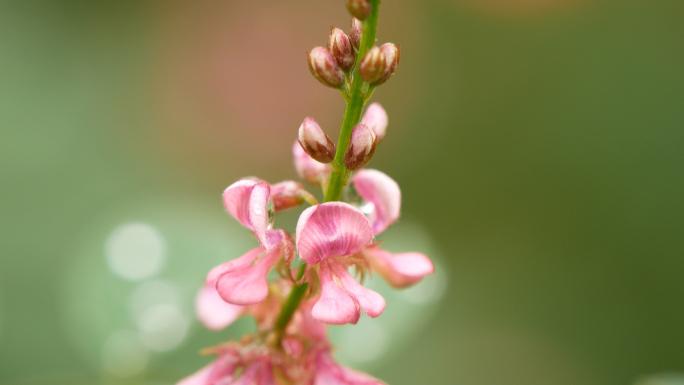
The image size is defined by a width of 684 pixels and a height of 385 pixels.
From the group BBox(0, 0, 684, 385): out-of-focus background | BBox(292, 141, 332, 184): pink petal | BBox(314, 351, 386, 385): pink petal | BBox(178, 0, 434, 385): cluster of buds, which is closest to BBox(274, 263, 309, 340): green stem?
BBox(178, 0, 434, 385): cluster of buds

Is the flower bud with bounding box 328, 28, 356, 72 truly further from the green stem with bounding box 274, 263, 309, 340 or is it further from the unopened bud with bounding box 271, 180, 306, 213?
the green stem with bounding box 274, 263, 309, 340

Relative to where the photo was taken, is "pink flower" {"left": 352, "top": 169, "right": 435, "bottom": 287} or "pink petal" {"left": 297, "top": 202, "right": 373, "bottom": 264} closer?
"pink petal" {"left": 297, "top": 202, "right": 373, "bottom": 264}

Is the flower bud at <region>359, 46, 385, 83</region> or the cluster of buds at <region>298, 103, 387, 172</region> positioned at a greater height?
the flower bud at <region>359, 46, 385, 83</region>

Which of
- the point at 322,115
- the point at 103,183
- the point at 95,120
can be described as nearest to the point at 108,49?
the point at 95,120

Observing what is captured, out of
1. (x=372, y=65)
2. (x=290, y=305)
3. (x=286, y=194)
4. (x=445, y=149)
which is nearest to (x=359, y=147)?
(x=372, y=65)

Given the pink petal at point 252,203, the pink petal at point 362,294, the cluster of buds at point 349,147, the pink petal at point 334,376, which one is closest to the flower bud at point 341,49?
the cluster of buds at point 349,147

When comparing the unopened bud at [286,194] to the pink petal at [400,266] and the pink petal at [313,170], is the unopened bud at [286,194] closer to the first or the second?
the pink petal at [313,170]

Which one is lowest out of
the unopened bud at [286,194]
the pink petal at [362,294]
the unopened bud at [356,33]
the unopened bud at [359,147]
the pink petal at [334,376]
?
the pink petal at [334,376]

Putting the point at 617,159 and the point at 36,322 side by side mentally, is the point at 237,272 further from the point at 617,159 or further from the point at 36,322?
the point at 617,159

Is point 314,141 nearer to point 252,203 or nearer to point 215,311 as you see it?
point 252,203
